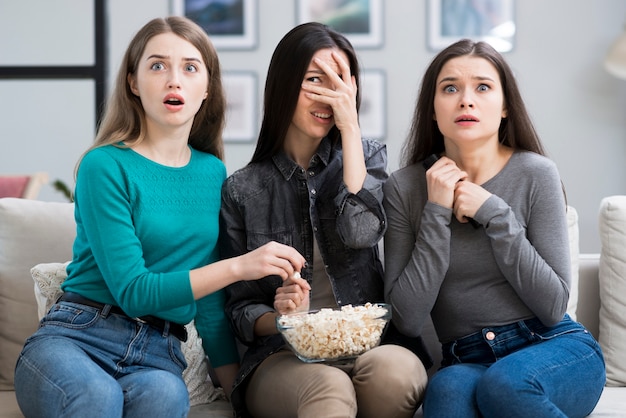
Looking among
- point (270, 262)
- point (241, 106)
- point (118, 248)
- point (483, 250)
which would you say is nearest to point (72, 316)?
point (118, 248)

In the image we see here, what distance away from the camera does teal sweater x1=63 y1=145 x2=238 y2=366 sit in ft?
5.34

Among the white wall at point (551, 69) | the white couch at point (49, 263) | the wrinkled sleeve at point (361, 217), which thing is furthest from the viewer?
the white wall at point (551, 69)

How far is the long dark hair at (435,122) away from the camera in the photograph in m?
1.86

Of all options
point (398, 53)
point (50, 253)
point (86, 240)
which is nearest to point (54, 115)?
point (398, 53)

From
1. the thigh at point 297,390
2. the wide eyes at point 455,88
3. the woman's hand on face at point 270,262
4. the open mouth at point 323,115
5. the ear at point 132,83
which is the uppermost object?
the ear at point 132,83

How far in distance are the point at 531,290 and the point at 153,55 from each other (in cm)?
101

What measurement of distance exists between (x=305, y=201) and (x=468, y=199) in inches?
15.9

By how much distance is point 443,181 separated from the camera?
1.75 m

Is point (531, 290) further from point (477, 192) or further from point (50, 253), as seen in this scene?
point (50, 253)

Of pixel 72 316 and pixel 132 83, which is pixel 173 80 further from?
pixel 72 316

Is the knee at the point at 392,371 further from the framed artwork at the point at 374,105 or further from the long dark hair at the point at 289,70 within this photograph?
the framed artwork at the point at 374,105

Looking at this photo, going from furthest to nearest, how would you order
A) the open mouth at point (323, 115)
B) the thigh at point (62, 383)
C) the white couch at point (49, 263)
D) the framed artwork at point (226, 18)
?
the framed artwork at point (226, 18), the white couch at point (49, 263), the open mouth at point (323, 115), the thigh at point (62, 383)

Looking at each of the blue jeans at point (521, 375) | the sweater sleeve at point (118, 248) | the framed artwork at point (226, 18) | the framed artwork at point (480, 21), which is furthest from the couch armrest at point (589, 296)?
the framed artwork at point (226, 18)

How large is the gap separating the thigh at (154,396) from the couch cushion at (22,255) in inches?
23.0
